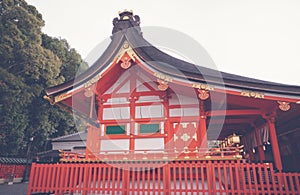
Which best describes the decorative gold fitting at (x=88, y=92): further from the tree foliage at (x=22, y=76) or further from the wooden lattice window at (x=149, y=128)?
the tree foliage at (x=22, y=76)

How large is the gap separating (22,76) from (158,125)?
51.3ft

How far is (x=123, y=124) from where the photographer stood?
9156mm

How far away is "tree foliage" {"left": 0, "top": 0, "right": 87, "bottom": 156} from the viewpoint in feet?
55.4

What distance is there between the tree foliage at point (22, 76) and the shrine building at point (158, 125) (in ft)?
33.1

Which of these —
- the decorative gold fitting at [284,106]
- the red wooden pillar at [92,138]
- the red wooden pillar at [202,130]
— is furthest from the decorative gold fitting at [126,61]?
the decorative gold fitting at [284,106]

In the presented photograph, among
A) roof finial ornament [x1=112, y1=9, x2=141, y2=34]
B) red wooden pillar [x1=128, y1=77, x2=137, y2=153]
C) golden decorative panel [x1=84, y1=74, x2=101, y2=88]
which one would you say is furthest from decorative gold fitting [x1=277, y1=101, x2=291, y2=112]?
roof finial ornament [x1=112, y1=9, x2=141, y2=34]

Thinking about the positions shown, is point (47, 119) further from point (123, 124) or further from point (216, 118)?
point (216, 118)

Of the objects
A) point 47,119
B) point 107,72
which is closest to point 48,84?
point 47,119

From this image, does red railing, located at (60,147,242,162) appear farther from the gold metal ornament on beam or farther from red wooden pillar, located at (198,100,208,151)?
the gold metal ornament on beam

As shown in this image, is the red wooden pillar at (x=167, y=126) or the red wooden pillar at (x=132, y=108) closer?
the red wooden pillar at (x=167, y=126)

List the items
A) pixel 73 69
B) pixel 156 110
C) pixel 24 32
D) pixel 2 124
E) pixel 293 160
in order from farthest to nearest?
1. pixel 73 69
2. pixel 24 32
3. pixel 2 124
4. pixel 293 160
5. pixel 156 110

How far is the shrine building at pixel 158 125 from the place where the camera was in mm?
6871

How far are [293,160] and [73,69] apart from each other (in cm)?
2402

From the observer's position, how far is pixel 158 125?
891cm
